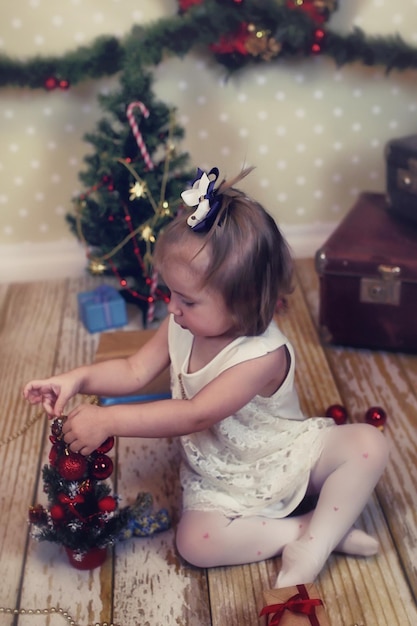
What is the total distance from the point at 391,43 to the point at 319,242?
55 centimetres

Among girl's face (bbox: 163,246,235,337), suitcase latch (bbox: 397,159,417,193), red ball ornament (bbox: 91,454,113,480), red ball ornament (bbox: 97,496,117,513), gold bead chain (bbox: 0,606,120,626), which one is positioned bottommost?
gold bead chain (bbox: 0,606,120,626)

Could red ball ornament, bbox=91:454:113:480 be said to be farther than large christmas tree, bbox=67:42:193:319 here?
No

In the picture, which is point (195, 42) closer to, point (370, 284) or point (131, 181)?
point (131, 181)

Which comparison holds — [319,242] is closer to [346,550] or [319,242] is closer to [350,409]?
[350,409]

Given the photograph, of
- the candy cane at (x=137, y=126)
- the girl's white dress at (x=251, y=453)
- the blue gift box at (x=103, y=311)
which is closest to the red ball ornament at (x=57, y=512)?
the girl's white dress at (x=251, y=453)

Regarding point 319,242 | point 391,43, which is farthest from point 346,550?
point 391,43

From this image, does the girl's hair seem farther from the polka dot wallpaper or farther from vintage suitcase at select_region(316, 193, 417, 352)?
the polka dot wallpaper

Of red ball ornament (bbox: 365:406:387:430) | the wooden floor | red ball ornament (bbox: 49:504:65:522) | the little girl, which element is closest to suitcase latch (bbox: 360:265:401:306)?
the wooden floor

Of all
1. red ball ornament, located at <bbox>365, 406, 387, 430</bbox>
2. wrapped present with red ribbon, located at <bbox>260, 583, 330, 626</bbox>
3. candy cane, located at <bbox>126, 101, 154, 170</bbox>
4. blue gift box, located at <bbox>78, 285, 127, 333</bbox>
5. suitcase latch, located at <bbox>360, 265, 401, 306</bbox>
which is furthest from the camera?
blue gift box, located at <bbox>78, 285, 127, 333</bbox>

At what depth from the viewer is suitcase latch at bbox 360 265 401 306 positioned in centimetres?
162

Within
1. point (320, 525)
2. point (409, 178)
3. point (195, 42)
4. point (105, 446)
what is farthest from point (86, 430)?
point (195, 42)

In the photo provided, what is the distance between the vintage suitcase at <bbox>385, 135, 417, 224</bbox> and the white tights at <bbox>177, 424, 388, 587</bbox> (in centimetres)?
68

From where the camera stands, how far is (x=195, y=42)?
1.86 metres

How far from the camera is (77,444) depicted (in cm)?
110
